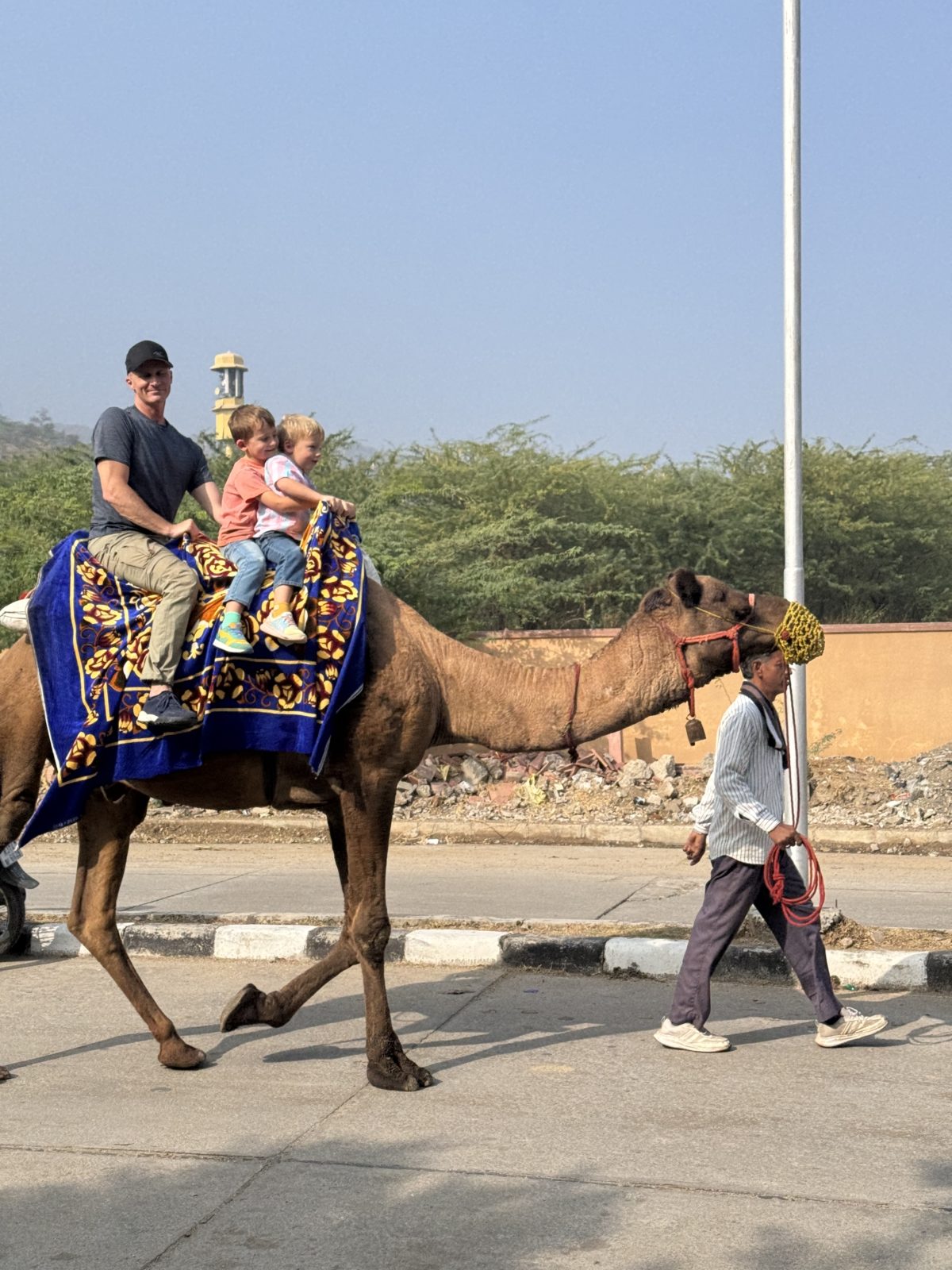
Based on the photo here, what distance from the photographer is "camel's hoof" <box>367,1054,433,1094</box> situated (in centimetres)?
636

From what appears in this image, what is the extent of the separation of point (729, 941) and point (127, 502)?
3369mm

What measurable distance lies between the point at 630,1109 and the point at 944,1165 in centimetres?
125

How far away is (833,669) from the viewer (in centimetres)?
2084

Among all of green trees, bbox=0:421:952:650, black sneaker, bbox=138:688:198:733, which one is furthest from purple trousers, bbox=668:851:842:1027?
green trees, bbox=0:421:952:650

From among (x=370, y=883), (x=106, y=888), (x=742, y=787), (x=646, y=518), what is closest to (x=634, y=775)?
(x=646, y=518)

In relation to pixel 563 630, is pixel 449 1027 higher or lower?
lower

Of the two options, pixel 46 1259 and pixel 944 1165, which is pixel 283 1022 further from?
pixel 944 1165

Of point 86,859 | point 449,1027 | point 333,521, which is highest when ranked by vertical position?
point 333,521

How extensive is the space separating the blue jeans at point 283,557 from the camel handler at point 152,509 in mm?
348

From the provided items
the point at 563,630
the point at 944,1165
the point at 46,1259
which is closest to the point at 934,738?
the point at 563,630

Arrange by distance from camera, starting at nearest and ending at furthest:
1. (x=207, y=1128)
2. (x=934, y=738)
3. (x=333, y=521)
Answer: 1. (x=207, y=1128)
2. (x=333, y=521)
3. (x=934, y=738)

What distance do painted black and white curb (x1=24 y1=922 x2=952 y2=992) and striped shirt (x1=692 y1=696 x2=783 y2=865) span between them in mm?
1637

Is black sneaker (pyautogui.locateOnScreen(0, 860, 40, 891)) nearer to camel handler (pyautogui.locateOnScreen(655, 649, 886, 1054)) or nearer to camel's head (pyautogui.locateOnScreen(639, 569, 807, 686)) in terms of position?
camel handler (pyautogui.locateOnScreen(655, 649, 886, 1054))

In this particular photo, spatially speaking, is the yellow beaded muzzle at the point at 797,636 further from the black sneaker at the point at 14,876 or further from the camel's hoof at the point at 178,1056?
the black sneaker at the point at 14,876
